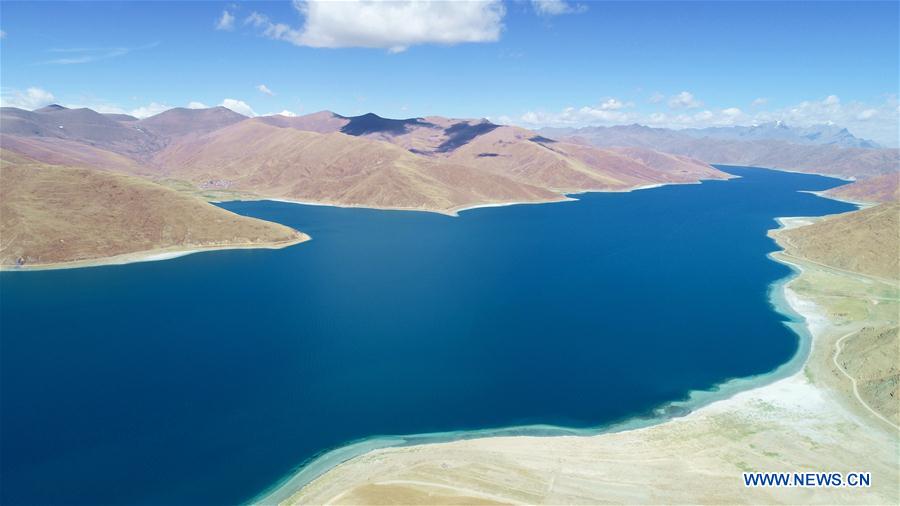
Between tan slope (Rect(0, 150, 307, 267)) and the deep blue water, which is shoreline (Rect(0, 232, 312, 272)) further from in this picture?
the deep blue water

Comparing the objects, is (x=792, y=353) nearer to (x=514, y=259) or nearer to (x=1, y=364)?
(x=514, y=259)

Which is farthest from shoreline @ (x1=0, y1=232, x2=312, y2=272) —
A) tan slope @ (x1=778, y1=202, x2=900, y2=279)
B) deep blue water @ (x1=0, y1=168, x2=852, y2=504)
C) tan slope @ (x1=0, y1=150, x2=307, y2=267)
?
tan slope @ (x1=778, y1=202, x2=900, y2=279)

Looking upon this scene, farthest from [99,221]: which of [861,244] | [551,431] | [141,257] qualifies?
[861,244]

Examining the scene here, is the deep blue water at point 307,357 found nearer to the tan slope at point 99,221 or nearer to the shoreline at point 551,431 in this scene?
the shoreline at point 551,431

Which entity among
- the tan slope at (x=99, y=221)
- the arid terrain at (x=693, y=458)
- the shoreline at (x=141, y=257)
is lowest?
the arid terrain at (x=693, y=458)

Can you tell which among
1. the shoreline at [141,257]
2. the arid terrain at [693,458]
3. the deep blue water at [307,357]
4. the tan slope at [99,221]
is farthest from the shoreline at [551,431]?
the tan slope at [99,221]

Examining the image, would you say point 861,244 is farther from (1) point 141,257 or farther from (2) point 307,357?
(1) point 141,257

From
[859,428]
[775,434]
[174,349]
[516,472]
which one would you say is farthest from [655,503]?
[174,349]
